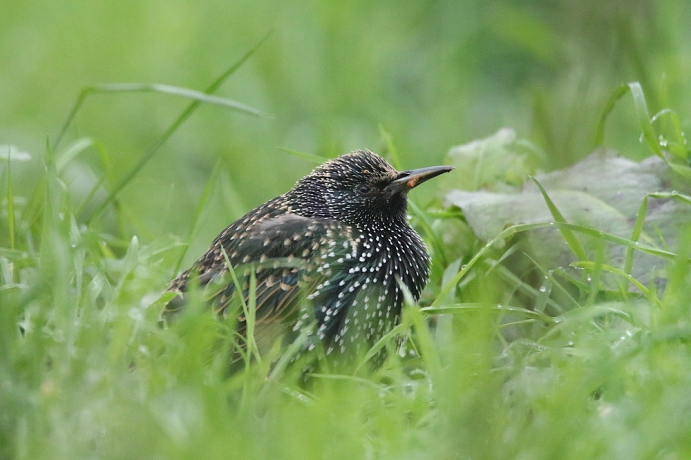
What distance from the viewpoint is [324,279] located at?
4168 mm

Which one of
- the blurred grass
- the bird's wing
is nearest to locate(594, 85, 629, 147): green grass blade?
the blurred grass

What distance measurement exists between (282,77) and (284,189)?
1.48 m

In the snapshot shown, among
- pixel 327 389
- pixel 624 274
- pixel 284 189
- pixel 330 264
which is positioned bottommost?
pixel 624 274

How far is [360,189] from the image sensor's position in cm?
466

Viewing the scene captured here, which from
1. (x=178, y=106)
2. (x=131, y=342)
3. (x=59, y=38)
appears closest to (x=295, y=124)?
(x=178, y=106)

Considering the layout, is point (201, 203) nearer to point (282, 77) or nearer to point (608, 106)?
point (608, 106)

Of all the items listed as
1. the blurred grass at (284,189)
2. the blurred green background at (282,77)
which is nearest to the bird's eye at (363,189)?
the blurred grass at (284,189)

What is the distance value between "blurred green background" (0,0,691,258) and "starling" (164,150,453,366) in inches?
94.9

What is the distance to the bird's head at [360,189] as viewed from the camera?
459 cm

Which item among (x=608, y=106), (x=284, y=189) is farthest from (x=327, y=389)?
(x=284, y=189)

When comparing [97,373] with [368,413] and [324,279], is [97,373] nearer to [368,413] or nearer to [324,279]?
[368,413]

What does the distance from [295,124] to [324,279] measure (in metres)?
4.17

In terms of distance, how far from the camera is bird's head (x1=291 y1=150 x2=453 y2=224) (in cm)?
459

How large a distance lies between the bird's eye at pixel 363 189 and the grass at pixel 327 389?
2.97 feet
